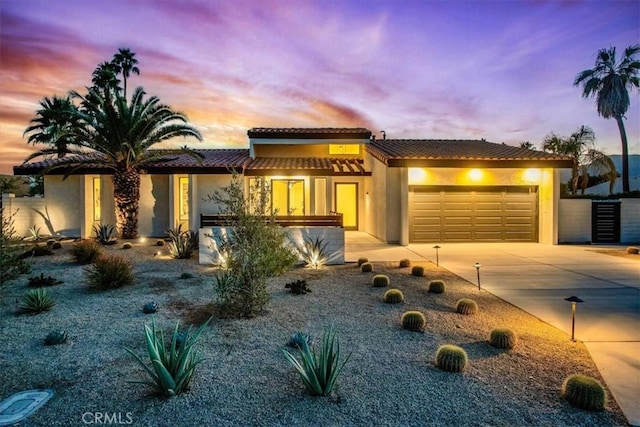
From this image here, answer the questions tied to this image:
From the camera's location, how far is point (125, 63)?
87.8ft

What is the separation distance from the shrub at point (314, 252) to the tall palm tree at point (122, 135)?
26.3 feet

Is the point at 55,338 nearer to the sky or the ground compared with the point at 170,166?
nearer to the ground

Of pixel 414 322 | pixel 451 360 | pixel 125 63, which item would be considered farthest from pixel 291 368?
pixel 125 63

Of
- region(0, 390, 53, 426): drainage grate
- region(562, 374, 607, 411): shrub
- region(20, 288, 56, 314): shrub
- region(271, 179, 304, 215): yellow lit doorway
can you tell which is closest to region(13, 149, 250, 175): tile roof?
region(271, 179, 304, 215): yellow lit doorway

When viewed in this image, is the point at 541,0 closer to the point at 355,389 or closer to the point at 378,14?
the point at 378,14

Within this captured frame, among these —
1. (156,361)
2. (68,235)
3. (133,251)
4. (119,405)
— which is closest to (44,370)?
(119,405)

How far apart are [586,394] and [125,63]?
32.1 metres

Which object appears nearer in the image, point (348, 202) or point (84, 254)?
point (84, 254)

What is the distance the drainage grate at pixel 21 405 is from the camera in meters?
3.32

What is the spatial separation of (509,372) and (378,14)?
977 centimetres

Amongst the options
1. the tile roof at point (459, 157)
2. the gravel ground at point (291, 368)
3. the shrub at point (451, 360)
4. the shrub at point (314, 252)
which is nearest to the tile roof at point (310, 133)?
the tile roof at point (459, 157)

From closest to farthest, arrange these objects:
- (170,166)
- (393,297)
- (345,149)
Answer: (393,297), (170,166), (345,149)

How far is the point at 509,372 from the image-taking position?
4242mm

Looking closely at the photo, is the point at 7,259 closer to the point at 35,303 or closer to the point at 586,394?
the point at 35,303
